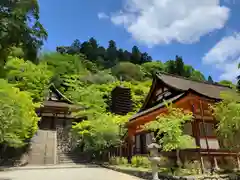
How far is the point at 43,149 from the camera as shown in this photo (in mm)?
18188

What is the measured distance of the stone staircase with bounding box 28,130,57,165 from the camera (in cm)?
1659

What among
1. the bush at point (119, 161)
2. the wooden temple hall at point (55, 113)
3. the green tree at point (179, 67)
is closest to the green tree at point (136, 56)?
the green tree at point (179, 67)

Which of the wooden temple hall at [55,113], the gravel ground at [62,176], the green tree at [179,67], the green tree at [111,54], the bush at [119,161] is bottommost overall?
the gravel ground at [62,176]

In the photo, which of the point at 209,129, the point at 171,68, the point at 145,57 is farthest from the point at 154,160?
the point at 145,57

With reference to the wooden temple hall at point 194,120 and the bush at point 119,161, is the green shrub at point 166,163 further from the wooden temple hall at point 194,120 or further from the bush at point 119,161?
the bush at point 119,161

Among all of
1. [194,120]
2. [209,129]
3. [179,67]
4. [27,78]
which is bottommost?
[209,129]

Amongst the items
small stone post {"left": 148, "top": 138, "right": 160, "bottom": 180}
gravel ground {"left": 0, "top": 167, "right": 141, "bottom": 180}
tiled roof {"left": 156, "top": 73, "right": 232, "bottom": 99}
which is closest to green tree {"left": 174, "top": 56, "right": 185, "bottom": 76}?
tiled roof {"left": 156, "top": 73, "right": 232, "bottom": 99}

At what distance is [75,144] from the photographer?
2073 centimetres

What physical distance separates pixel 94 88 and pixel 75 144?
47.5ft

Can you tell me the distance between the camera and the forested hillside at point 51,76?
7406mm

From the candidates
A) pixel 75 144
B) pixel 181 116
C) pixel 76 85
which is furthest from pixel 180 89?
pixel 76 85

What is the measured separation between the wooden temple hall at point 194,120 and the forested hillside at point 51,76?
215 centimetres

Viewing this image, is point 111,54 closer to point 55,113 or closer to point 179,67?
point 179,67

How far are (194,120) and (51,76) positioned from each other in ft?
93.9
